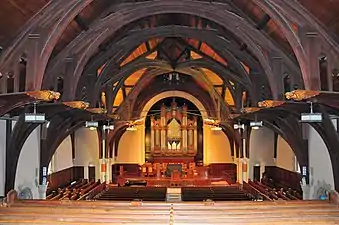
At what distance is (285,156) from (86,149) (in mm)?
11761

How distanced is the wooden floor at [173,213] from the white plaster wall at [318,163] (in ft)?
17.6

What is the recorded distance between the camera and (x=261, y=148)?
26656 millimetres

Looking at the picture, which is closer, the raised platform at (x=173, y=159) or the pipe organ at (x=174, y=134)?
the raised platform at (x=173, y=159)

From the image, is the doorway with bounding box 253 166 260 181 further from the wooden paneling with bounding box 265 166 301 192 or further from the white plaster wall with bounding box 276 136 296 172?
the white plaster wall with bounding box 276 136 296 172

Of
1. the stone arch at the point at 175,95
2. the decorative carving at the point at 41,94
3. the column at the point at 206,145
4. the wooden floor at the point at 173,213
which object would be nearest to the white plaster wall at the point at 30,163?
the wooden floor at the point at 173,213

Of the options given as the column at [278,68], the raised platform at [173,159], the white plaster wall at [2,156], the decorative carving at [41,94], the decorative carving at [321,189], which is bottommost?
the decorative carving at [321,189]

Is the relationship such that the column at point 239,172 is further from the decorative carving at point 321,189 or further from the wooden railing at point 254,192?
the decorative carving at point 321,189

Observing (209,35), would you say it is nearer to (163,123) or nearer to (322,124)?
(322,124)

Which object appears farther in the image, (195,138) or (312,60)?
(195,138)

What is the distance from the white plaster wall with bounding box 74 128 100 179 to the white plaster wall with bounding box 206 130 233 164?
7.78 m

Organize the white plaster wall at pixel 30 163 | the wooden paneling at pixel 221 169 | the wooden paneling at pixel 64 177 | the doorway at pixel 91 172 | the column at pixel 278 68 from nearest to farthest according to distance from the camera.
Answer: the column at pixel 278 68
the white plaster wall at pixel 30 163
the wooden paneling at pixel 64 177
the doorway at pixel 91 172
the wooden paneling at pixel 221 169

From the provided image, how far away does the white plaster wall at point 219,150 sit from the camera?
30.2 m

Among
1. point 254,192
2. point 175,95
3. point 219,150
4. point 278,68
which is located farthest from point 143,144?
point 278,68

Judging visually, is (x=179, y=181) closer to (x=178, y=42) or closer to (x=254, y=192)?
(x=254, y=192)
